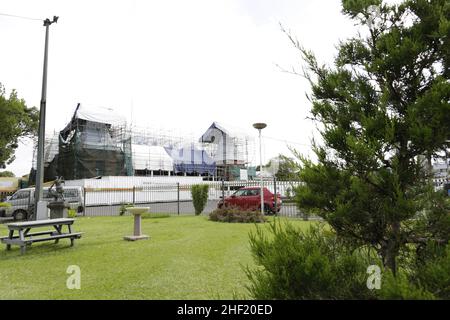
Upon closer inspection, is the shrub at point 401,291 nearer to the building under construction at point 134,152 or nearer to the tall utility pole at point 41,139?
the tall utility pole at point 41,139

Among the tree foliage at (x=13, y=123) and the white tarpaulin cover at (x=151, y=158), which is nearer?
the tree foliage at (x=13, y=123)

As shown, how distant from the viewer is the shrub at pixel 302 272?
2.48m

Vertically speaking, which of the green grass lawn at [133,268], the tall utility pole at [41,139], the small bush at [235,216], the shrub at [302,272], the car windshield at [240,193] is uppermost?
the tall utility pole at [41,139]

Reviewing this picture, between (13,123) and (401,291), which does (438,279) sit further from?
(13,123)

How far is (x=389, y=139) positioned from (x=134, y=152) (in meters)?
42.3

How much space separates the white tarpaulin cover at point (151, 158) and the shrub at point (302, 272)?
40.9m

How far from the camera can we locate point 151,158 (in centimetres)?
4388

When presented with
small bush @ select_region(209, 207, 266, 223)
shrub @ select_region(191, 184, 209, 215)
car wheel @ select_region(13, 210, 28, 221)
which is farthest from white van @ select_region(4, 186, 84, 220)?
small bush @ select_region(209, 207, 266, 223)

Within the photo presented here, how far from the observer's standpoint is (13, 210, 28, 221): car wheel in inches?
728

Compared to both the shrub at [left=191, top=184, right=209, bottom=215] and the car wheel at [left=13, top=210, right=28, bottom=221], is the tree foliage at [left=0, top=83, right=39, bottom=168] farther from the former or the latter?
the shrub at [left=191, top=184, right=209, bottom=215]

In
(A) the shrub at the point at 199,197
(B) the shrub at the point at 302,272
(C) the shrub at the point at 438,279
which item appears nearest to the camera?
(C) the shrub at the point at 438,279

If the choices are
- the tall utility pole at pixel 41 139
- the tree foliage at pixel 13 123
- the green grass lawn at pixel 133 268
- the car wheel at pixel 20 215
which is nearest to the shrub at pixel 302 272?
the green grass lawn at pixel 133 268
